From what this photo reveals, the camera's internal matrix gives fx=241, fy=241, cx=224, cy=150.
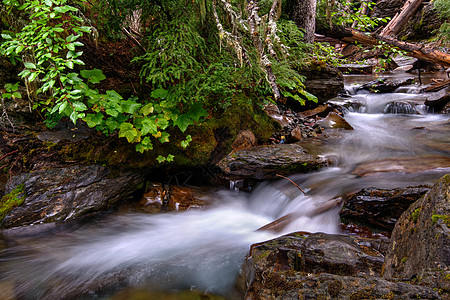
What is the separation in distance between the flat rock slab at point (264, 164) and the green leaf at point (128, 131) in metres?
1.54

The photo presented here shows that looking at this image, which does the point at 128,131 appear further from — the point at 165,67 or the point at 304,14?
the point at 304,14

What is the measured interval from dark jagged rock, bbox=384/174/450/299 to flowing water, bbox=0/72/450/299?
130 cm

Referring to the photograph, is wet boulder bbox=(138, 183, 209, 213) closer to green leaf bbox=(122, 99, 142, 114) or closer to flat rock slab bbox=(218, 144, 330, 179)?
flat rock slab bbox=(218, 144, 330, 179)

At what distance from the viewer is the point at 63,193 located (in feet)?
10.9

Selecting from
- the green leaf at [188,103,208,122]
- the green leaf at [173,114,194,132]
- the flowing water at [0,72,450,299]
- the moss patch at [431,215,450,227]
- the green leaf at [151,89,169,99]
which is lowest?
the flowing water at [0,72,450,299]

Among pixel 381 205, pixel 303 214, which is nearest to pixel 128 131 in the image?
pixel 303 214

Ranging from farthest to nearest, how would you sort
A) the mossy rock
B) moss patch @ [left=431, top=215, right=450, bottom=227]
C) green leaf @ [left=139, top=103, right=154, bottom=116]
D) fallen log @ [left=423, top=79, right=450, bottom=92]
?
1. fallen log @ [left=423, top=79, right=450, bottom=92]
2. the mossy rock
3. green leaf @ [left=139, top=103, right=154, bottom=116]
4. moss patch @ [left=431, top=215, right=450, bottom=227]

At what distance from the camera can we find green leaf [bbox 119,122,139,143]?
3.11 metres

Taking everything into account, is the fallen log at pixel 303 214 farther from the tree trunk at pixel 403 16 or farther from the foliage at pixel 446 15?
the tree trunk at pixel 403 16

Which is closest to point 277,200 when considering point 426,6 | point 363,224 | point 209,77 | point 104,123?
point 363,224

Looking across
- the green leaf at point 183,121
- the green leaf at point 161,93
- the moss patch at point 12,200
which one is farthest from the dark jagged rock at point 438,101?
the moss patch at point 12,200

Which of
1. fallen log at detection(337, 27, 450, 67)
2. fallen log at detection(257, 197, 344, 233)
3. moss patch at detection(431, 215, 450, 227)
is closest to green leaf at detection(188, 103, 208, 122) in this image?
fallen log at detection(257, 197, 344, 233)

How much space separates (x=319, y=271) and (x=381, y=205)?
1.35m

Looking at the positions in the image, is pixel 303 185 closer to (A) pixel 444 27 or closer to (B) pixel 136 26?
(B) pixel 136 26
